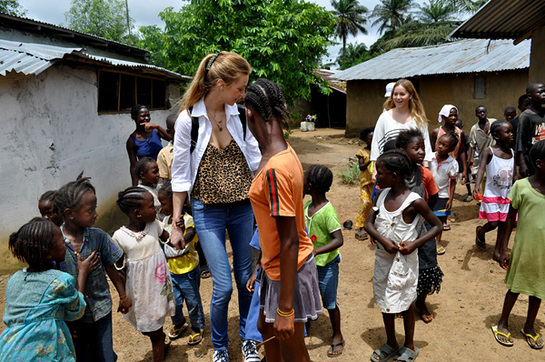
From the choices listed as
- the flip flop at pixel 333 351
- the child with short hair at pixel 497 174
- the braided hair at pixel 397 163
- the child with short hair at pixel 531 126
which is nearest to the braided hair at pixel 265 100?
the braided hair at pixel 397 163

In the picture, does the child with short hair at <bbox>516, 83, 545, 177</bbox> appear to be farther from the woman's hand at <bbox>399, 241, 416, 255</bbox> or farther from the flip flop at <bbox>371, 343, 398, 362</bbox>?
the flip flop at <bbox>371, 343, 398, 362</bbox>

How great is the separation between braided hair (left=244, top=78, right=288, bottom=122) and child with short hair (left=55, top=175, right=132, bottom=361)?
3.81 feet

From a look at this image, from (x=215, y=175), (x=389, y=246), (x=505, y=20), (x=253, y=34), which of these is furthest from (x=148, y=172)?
(x=253, y=34)

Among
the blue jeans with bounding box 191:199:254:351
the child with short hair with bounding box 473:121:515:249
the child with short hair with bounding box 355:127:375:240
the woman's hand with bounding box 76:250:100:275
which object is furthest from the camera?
the child with short hair with bounding box 355:127:375:240

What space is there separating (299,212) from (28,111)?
4.43 metres

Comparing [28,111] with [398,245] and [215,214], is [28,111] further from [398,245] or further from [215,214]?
[398,245]

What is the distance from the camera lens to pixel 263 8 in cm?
908

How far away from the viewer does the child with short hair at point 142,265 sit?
266cm

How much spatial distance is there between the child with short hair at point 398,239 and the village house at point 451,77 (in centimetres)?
976

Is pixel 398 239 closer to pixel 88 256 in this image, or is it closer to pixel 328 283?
pixel 328 283

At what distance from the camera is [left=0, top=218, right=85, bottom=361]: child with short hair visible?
1.94 m

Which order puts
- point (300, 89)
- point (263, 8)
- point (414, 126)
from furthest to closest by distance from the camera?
point (300, 89) → point (263, 8) → point (414, 126)

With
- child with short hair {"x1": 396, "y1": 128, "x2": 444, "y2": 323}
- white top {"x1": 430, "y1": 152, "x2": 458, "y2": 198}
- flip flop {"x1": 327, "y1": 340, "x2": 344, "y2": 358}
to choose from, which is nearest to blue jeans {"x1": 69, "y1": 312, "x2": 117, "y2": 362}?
flip flop {"x1": 327, "y1": 340, "x2": 344, "y2": 358}

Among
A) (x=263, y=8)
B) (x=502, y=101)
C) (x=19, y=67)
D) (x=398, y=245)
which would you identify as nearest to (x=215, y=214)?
(x=398, y=245)
